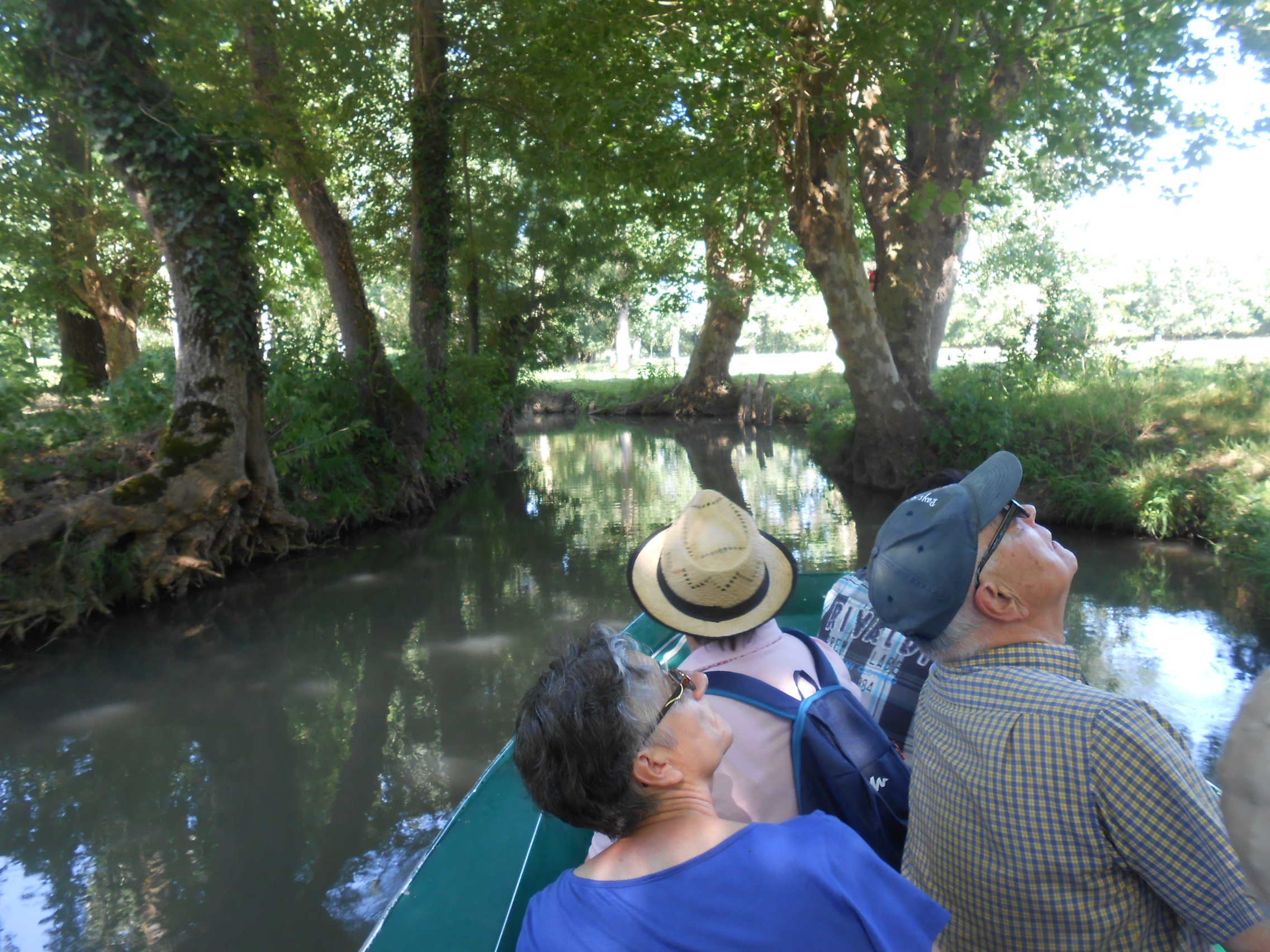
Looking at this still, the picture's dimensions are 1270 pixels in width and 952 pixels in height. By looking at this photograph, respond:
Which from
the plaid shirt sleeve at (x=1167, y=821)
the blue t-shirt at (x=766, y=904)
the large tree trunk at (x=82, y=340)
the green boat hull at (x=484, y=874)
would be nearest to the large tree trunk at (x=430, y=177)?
the large tree trunk at (x=82, y=340)

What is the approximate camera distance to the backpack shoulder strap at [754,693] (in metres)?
1.72

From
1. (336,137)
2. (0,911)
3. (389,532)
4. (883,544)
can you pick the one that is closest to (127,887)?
(0,911)

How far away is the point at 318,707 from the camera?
5.19 metres

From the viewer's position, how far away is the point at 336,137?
42.6ft

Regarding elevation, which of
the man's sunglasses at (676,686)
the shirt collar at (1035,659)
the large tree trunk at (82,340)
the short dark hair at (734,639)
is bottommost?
the short dark hair at (734,639)

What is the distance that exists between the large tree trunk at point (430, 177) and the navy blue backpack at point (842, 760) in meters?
11.5

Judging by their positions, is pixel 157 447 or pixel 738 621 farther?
pixel 157 447

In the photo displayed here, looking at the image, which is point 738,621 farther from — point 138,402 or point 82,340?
point 82,340

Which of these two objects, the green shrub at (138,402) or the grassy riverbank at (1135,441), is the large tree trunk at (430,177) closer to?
the green shrub at (138,402)

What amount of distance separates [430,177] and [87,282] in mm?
7150

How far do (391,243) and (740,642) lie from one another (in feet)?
51.0

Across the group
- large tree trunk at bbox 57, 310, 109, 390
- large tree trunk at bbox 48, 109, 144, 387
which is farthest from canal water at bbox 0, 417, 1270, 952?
large tree trunk at bbox 57, 310, 109, 390

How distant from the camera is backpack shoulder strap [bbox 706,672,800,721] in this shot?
67.8 inches

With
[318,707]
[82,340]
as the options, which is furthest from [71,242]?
[318,707]
